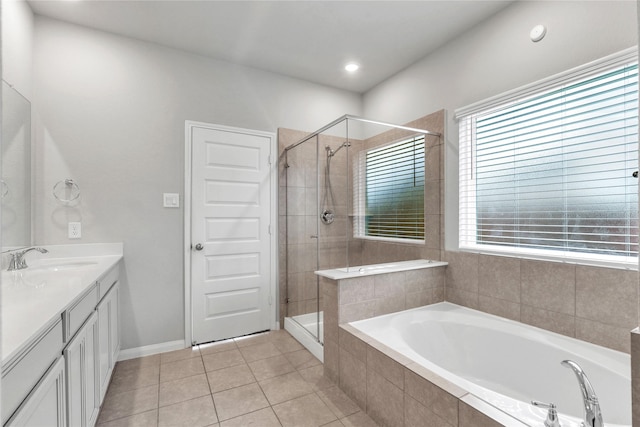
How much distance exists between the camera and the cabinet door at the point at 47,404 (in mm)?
1110

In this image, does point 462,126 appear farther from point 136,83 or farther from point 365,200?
point 136,83

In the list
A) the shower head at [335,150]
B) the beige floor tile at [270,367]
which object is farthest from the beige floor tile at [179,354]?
the shower head at [335,150]

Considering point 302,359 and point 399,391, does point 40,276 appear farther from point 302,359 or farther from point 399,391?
point 399,391

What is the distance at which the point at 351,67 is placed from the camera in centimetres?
325

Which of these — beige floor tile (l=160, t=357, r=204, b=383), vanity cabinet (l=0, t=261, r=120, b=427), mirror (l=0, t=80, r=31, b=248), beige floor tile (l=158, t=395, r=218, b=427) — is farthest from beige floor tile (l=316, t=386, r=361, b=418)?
mirror (l=0, t=80, r=31, b=248)

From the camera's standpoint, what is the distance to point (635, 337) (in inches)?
38.5

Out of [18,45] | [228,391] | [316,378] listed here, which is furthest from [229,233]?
[18,45]

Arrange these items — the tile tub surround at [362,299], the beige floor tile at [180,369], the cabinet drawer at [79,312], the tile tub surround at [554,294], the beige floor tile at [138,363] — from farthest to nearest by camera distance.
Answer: the beige floor tile at [138,363]
the beige floor tile at [180,369]
the tile tub surround at [362,299]
the tile tub surround at [554,294]
the cabinet drawer at [79,312]

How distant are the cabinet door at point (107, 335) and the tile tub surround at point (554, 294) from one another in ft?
8.08

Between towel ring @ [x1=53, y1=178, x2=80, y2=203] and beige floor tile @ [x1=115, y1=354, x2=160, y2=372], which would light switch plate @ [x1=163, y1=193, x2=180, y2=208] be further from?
beige floor tile @ [x1=115, y1=354, x2=160, y2=372]

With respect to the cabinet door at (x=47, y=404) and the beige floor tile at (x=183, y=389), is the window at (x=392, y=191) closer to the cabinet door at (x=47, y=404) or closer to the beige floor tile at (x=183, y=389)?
the beige floor tile at (x=183, y=389)

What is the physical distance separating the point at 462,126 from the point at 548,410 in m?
1.99

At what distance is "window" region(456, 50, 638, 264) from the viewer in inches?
73.0

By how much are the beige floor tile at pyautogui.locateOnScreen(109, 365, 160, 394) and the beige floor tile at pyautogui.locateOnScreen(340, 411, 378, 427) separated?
1.36 metres
